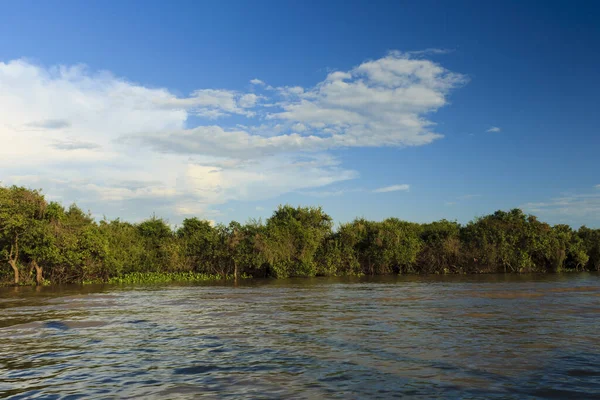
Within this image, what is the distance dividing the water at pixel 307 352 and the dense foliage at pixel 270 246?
81.6 feet

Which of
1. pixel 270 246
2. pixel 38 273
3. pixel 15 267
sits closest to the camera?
pixel 15 267

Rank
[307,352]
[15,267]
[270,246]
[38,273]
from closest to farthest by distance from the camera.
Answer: [307,352]
[15,267]
[38,273]
[270,246]

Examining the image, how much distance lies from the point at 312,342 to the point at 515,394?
6.79m

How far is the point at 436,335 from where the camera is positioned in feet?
49.1

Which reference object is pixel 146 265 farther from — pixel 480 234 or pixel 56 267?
pixel 480 234

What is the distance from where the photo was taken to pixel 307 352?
12797mm

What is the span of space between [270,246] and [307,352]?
43.7 meters

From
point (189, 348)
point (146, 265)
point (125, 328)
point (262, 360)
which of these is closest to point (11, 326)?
point (125, 328)

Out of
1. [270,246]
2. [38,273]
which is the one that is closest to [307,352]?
[38,273]

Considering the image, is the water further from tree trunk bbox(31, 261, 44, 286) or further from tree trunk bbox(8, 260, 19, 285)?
tree trunk bbox(31, 261, 44, 286)

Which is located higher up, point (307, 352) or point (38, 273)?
point (38, 273)

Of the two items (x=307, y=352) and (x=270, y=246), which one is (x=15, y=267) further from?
(x=307, y=352)

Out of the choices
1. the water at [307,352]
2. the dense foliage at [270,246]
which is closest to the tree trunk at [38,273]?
the dense foliage at [270,246]

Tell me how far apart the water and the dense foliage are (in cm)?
2486
